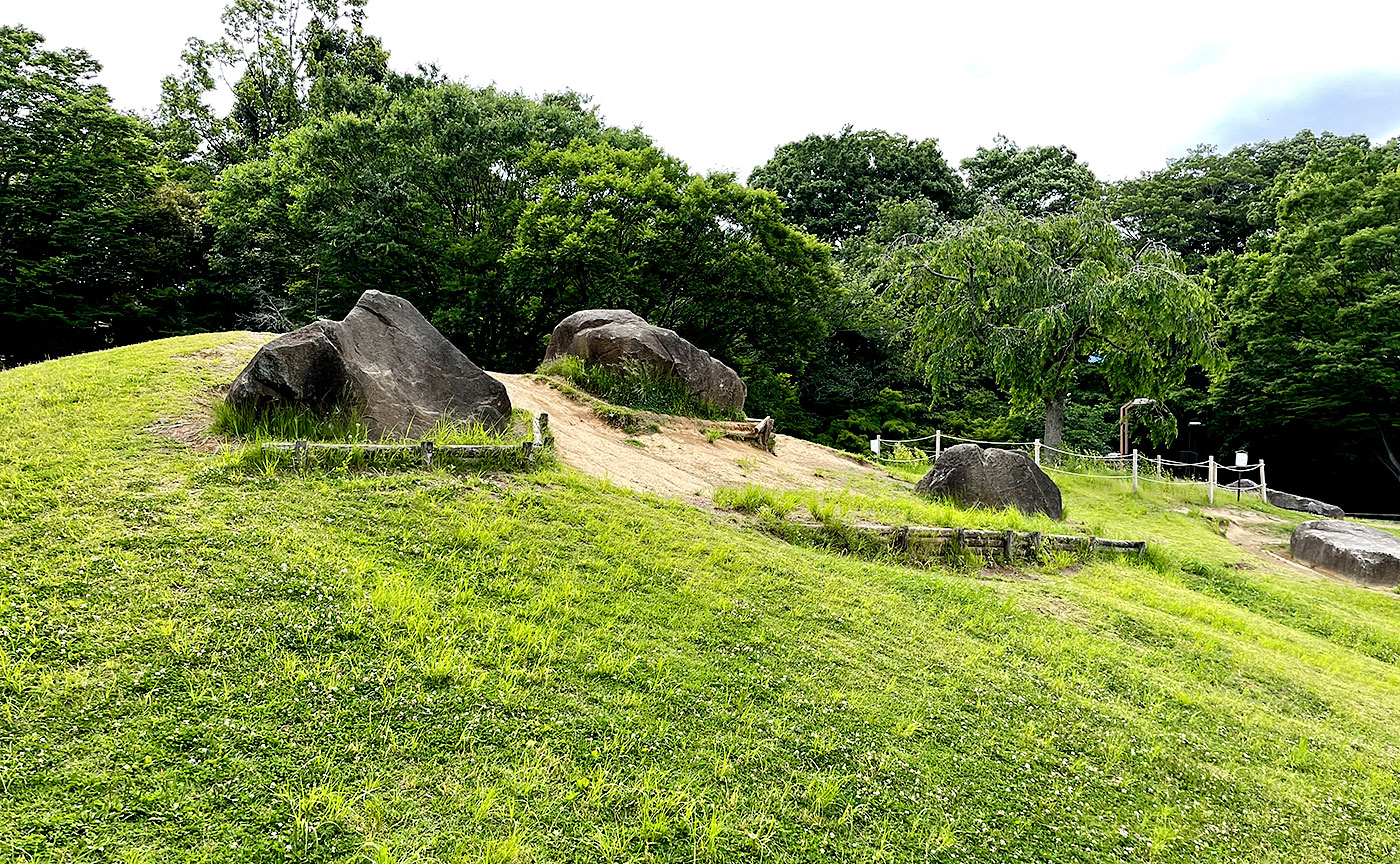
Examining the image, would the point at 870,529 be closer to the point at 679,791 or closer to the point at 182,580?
the point at 679,791

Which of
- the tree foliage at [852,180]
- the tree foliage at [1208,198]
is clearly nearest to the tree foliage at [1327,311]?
the tree foliage at [1208,198]

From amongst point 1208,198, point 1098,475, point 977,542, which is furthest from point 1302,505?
point 1208,198

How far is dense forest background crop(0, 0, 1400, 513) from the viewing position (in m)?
17.3

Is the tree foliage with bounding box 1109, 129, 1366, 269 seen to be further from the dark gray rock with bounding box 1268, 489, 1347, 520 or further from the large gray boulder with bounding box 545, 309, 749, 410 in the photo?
the large gray boulder with bounding box 545, 309, 749, 410

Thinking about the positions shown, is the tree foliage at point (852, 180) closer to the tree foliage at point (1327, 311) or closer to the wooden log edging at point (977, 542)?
the tree foliage at point (1327, 311)

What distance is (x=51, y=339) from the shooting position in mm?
19203

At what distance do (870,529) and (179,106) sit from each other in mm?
31259

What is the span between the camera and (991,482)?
11102 mm

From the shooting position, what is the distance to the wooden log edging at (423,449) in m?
5.79

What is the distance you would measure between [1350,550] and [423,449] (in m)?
13.7

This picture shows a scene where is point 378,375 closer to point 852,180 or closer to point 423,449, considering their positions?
point 423,449

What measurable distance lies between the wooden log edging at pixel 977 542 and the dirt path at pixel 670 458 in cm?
220

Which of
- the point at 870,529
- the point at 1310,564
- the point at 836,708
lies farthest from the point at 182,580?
the point at 1310,564

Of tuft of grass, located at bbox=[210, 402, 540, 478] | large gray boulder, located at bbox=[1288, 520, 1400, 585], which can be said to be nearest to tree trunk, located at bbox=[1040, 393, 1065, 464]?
large gray boulder, located at bbox=[1288, 520, 1400, 585]
